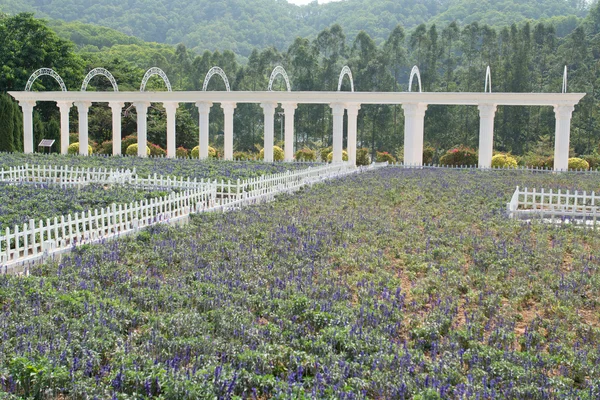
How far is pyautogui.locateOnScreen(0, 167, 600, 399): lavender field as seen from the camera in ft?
19.0

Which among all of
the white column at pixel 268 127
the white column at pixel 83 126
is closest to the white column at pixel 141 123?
the white column at pixel 83 126

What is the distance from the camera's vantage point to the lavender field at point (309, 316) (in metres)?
5.78

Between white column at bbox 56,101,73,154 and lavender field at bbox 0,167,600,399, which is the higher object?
white column at bbox 56,101,73,154

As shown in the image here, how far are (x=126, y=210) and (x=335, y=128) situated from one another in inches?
958

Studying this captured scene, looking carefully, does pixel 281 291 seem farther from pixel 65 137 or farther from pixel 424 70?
pixel 424 70

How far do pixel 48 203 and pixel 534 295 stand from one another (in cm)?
1074

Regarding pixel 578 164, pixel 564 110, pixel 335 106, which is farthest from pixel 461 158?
pixel 335 106

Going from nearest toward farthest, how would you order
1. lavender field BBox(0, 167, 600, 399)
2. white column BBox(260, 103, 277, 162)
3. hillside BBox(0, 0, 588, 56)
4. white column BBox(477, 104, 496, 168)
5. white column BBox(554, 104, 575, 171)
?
1. lavender field BBox(0, 167, 600, 399)
2. white column BBox(554, 104, 575, 171)
3. white column BBox(477, 104, 496, 168)
4. white column BBox(260, 103, 277, 162)
5. hillside BBox(0, 0, 588, 56)

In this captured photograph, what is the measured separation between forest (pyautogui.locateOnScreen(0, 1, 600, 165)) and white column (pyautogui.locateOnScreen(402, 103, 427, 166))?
682 inches

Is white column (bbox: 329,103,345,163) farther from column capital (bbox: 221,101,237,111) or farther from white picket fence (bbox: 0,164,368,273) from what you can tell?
column capital (bbox: 221,101,237,111)

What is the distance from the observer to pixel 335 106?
3609cm

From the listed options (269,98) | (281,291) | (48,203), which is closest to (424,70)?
(269,98)

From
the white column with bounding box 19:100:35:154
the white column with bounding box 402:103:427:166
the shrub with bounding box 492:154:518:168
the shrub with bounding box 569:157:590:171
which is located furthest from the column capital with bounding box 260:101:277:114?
the shrub with bounding box 569:157:590:171

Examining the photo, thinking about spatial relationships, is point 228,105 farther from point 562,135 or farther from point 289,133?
point 562,135
